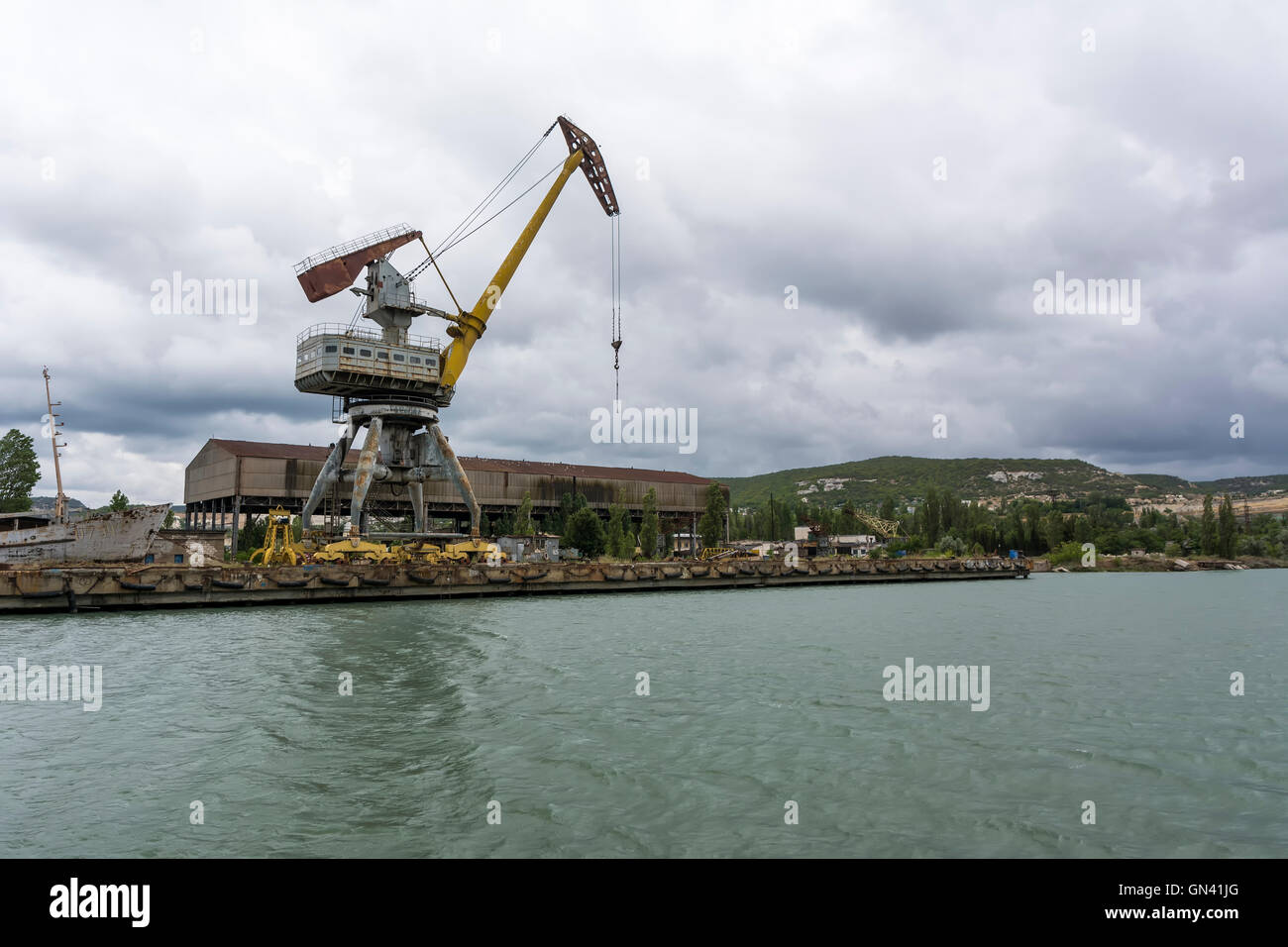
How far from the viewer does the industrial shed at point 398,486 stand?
219 feet

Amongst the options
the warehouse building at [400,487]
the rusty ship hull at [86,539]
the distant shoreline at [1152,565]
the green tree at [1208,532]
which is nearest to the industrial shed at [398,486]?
the warehouse building at [400,487]

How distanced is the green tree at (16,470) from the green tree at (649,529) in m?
58.2

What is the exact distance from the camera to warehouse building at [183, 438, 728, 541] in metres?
66.7

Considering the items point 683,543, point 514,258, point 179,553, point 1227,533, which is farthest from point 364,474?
point 1227,533

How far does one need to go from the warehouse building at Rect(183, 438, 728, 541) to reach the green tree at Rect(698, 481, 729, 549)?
17.8 ft

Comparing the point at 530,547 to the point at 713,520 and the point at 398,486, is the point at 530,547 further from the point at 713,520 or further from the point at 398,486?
the point at 713,520

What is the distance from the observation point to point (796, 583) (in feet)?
205

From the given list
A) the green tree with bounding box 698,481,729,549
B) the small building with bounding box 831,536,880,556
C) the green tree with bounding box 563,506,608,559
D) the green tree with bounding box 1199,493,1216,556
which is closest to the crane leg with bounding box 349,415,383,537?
the green tree with bounding box 563,506,608,559

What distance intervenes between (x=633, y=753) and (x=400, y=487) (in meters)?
48.5

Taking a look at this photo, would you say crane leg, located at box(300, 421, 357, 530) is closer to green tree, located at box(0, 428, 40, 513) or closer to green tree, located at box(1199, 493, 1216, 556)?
green tree, located at box(0, 428, 40, 513)

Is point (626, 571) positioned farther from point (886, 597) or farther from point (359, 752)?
point (359, 752)

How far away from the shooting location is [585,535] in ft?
254
